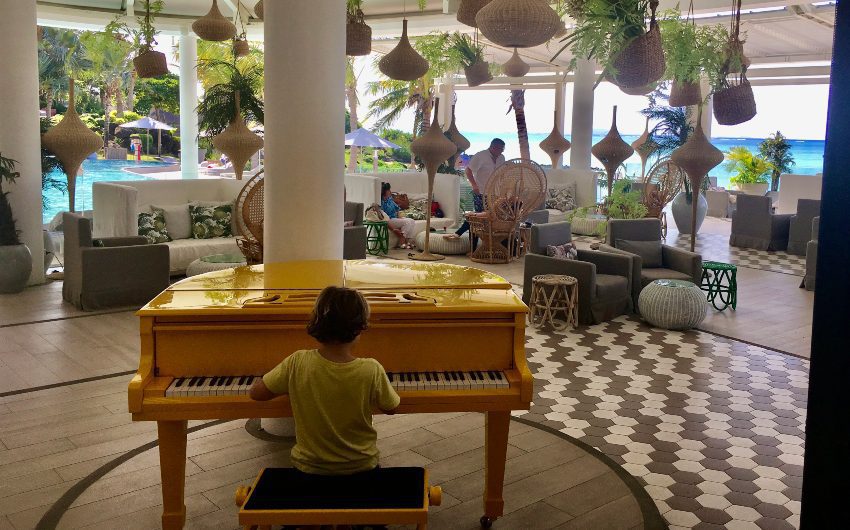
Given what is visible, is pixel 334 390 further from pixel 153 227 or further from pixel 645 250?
pixel 153 227

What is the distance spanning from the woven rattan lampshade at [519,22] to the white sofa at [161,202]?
201 inches

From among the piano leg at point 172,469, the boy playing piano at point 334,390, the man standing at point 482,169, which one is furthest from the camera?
the man standing at point 482,169

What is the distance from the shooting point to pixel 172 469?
3535 mm

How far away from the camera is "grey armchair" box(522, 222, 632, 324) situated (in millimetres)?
8109

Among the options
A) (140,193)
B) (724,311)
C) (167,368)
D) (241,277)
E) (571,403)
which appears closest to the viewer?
(167,368)

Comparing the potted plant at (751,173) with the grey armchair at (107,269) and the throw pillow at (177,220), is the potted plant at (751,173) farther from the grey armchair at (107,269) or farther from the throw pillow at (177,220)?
the grey armchair at (107,269)

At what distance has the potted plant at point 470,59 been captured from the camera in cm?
1150

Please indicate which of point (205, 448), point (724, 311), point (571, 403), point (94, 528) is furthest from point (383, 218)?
point (94, 528)

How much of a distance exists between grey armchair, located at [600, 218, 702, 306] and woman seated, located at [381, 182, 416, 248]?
396 cm

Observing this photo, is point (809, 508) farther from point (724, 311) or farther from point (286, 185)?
point (724, 311)

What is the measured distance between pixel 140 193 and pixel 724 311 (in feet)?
22.1

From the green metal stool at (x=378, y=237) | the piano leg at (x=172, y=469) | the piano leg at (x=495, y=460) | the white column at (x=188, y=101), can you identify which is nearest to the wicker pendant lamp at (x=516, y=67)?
the green metal stool at (x=378, y=237)

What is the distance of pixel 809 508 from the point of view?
1.46 metres

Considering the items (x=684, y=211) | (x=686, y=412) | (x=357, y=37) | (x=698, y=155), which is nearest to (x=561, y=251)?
(x=698, y=155)
